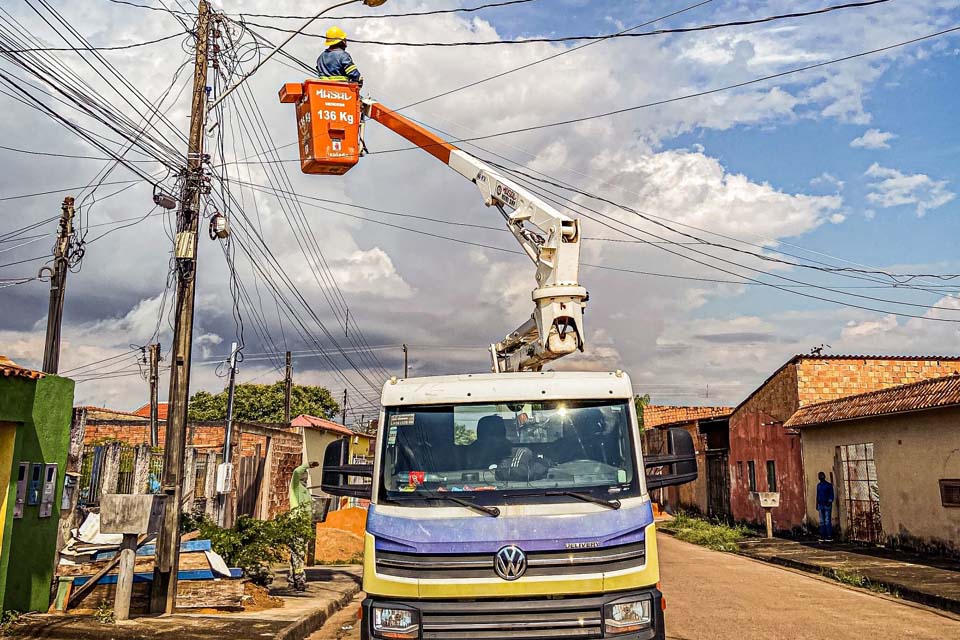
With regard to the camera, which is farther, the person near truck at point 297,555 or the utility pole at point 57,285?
the utility pole at point 57,285

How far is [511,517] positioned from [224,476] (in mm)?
11058

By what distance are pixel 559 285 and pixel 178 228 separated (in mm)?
5656

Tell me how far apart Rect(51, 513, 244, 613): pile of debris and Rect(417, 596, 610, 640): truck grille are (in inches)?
236

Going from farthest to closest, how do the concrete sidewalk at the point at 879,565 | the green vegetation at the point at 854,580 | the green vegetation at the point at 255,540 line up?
the green vegetation at the point at 854,580, the concrete sidewalk at the point at 879,565, the green vegetation at the point at 255,540

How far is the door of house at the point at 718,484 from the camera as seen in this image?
101 feet

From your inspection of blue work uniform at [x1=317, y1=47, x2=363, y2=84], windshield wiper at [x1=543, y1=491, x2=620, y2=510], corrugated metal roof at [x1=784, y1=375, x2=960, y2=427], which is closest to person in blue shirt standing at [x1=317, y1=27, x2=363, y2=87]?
blue work uniform at [x1=317, y1=47, x2=363, y2=84]

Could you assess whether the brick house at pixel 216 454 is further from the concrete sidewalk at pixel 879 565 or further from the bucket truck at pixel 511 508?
the concrete sidewalk at pixel 879 565

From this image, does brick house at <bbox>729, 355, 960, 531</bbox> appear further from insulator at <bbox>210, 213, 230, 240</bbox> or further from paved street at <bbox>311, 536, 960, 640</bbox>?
insulator at <bbox>210, 213, 230, 240</bbox>

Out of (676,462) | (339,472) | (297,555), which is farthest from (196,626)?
(676,462)

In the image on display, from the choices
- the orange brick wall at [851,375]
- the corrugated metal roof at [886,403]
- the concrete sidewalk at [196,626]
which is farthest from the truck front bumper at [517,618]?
the orange brick wall at [851,375]

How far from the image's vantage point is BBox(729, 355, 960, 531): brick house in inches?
985

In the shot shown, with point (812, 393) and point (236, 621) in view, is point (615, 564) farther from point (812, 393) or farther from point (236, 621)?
point (812, 393)

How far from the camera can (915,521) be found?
18.8m

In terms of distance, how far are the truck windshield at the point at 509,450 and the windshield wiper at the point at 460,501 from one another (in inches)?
0.6
